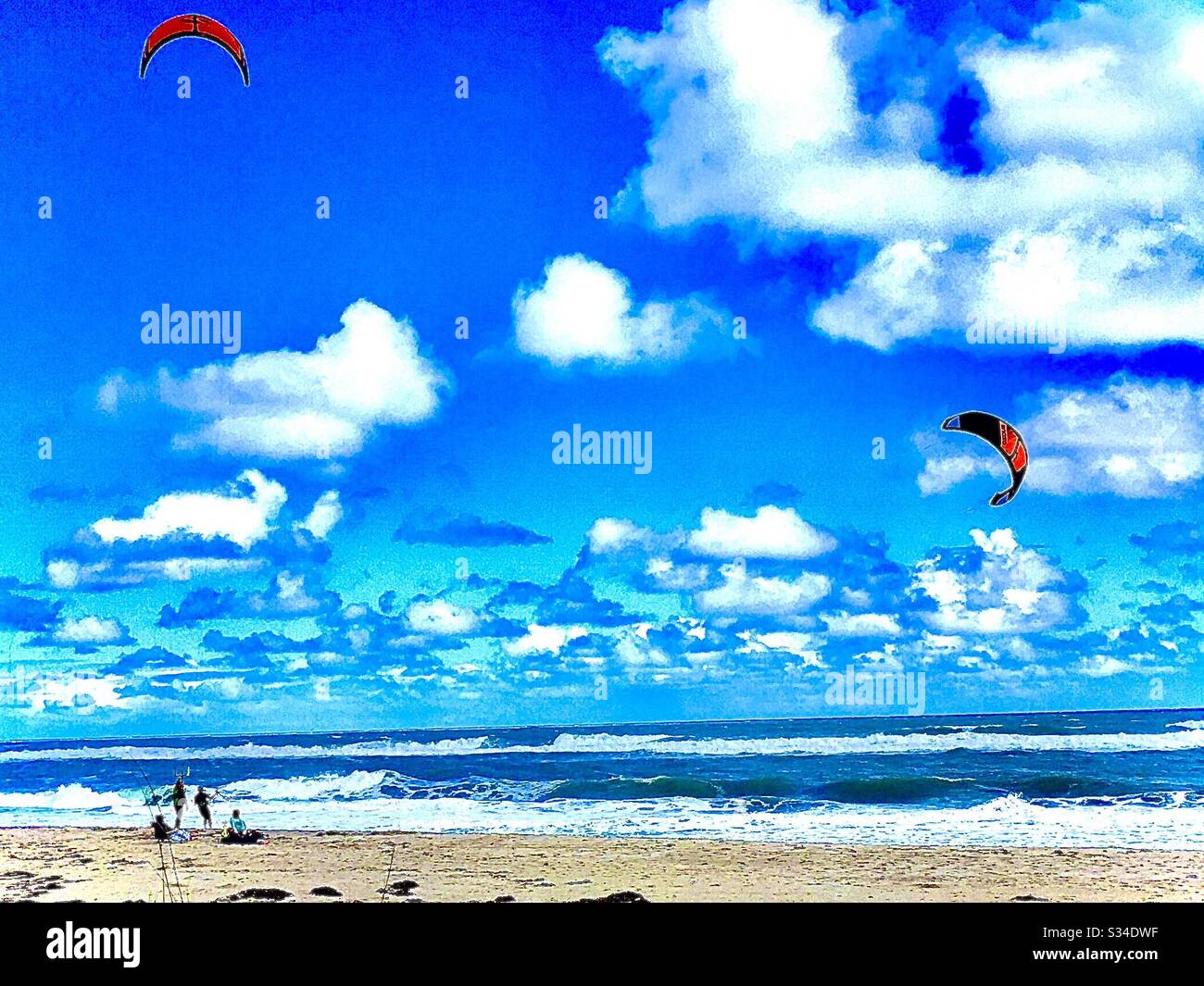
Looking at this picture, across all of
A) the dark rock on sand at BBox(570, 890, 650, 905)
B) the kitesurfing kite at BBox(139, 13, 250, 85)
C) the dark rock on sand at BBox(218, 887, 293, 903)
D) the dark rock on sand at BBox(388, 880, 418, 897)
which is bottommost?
the dark rock on sand at BBox(388, 880, 418, 897)

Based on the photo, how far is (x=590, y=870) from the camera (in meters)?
8.04

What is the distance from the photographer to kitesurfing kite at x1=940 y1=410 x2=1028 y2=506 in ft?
20.4

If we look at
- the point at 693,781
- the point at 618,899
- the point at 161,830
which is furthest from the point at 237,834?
the point at 693,781

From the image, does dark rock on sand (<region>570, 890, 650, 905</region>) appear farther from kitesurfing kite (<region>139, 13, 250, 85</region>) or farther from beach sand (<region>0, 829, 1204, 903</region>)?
kitesurfing kite (<region>139, 13, 250, 85</region>)

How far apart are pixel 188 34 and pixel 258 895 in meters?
5.86

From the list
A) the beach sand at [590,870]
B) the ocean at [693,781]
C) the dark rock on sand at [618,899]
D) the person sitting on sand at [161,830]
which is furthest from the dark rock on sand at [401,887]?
the ocean at [693,781]

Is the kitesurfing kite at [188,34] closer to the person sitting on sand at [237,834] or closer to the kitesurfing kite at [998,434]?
the kitesurfing kite at [998,434]

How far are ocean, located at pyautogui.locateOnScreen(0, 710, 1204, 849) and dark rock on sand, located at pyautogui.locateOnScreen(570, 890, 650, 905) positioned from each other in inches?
116

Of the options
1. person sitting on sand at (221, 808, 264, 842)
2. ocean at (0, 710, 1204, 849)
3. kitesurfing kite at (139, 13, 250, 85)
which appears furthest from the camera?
ocean at (0, 710, 1204, 849)

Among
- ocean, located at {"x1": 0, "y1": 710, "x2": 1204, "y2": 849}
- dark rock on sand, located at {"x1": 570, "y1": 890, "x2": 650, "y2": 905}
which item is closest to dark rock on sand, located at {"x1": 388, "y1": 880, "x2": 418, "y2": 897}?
dark rock on sand, located at {"x1": 570, "y1": 890, "x2": 650, "y2": 905}

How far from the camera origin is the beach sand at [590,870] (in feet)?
23.9

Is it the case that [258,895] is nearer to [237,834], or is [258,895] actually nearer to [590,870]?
[590,870]
